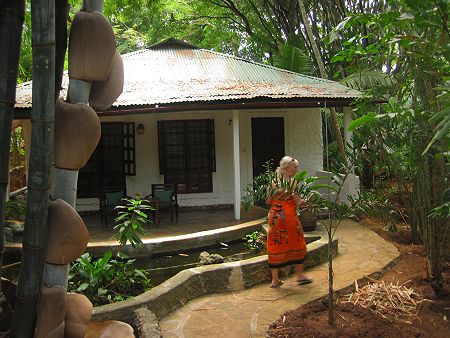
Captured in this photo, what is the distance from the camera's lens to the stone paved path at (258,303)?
3.93m

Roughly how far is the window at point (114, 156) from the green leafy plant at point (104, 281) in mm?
6034

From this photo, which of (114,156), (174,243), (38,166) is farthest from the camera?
(114,156)

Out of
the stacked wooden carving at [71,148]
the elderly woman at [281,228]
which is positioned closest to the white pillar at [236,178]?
the elderly woman at [281,228]

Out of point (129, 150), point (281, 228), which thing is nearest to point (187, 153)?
point (129, 150)

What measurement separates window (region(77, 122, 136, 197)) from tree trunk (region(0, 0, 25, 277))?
9.43m

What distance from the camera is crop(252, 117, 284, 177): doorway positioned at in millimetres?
11258

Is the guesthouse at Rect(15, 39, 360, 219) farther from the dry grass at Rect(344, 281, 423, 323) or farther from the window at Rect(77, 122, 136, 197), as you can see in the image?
the dry grass at Rect(344, 281, 423, 323)

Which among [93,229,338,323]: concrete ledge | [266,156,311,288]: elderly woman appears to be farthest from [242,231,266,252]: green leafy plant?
[266,156,311,288]: elderly woman

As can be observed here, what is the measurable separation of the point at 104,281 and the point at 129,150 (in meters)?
6.51

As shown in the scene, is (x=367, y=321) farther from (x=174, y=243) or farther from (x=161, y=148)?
(x=161, y=148)

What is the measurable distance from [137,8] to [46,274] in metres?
14.6

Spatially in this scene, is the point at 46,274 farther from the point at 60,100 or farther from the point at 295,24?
the point at 295,24

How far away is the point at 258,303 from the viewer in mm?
4586

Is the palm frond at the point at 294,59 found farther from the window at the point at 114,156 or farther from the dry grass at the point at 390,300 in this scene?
the dry grass at the point at 390,300
